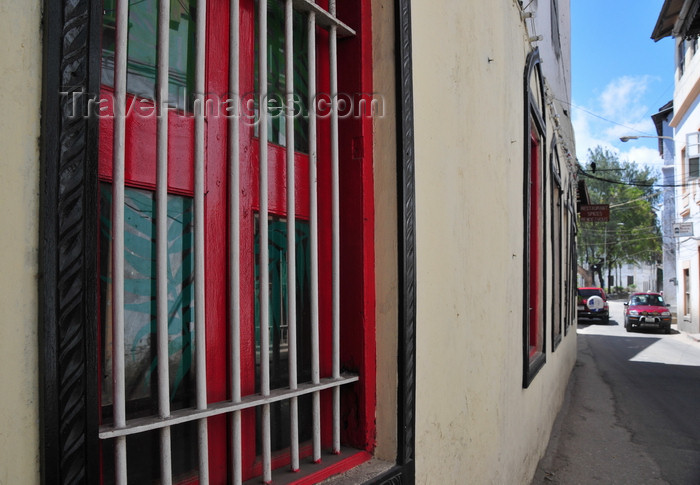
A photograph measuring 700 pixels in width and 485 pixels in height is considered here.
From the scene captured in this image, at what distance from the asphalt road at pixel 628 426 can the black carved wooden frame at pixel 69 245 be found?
4.21m

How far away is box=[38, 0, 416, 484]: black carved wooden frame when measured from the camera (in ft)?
3.00

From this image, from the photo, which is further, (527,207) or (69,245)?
(527,207)

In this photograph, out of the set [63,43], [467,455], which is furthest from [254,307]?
[467,455]

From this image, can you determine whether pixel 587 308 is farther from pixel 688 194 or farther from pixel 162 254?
pixel 162 254

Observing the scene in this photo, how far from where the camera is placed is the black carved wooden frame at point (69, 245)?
0.91m

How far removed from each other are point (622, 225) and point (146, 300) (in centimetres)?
4415

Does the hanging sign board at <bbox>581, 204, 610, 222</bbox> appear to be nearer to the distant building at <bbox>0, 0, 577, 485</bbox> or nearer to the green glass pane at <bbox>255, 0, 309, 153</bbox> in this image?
the distant building at <bbox>0, 0, 577, 485</bbox>

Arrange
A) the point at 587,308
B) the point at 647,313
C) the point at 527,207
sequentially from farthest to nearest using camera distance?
the point at 587,308
the point at 647,313
the point at 527,207

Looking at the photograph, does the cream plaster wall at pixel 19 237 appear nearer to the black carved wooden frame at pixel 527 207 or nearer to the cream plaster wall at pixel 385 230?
the cream plaster wall at pixel 385 230

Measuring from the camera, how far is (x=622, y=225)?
3994 centimetres

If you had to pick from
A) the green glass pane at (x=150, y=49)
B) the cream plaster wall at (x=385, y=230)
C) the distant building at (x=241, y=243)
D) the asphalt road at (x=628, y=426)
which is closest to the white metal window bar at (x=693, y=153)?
the asphalt road at (x=628, y=426)

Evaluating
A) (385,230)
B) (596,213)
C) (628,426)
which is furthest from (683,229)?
(385,230)

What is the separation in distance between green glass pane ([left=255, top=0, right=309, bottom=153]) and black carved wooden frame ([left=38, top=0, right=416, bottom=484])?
0.65m

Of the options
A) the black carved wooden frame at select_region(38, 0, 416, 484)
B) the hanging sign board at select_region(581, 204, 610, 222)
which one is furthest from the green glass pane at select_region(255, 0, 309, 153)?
the hanging sign board at select_region(581, 204, 610, 222)
